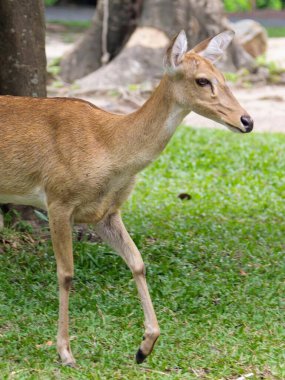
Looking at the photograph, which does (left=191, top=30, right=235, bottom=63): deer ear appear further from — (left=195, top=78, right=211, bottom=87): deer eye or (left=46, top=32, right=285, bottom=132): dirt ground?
(left=46, top=32, right=285, bottom=132): dirt ground

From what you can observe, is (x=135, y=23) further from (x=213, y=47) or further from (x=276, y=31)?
(x=213, y=47)

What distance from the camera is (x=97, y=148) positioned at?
541 centimetres

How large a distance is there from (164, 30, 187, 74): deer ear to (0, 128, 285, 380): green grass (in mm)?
1638

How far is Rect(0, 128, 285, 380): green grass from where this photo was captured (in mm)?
5344

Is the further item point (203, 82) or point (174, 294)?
point (174, 294)

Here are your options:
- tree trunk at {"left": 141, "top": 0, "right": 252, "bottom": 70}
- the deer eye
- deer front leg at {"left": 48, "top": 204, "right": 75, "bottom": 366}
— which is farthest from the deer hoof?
tree trunk at {"left": 141, "top": 0, "right": 252, "bottom": 70}

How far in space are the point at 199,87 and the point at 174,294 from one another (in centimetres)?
177

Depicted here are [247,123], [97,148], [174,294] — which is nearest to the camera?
[247,123]

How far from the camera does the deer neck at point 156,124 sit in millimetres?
5268

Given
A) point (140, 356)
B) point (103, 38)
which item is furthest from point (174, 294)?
point (103, 38)

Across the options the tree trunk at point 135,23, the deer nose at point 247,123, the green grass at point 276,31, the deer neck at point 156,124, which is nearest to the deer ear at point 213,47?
the deer neck at point 156,124

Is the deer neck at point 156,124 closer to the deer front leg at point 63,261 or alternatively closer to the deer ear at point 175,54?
the deer ear at point 175,54

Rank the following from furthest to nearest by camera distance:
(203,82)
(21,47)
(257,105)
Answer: (257,105), (21,47), (203,82)

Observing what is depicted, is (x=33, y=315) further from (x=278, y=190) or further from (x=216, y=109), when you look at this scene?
(x=278, y=190)
